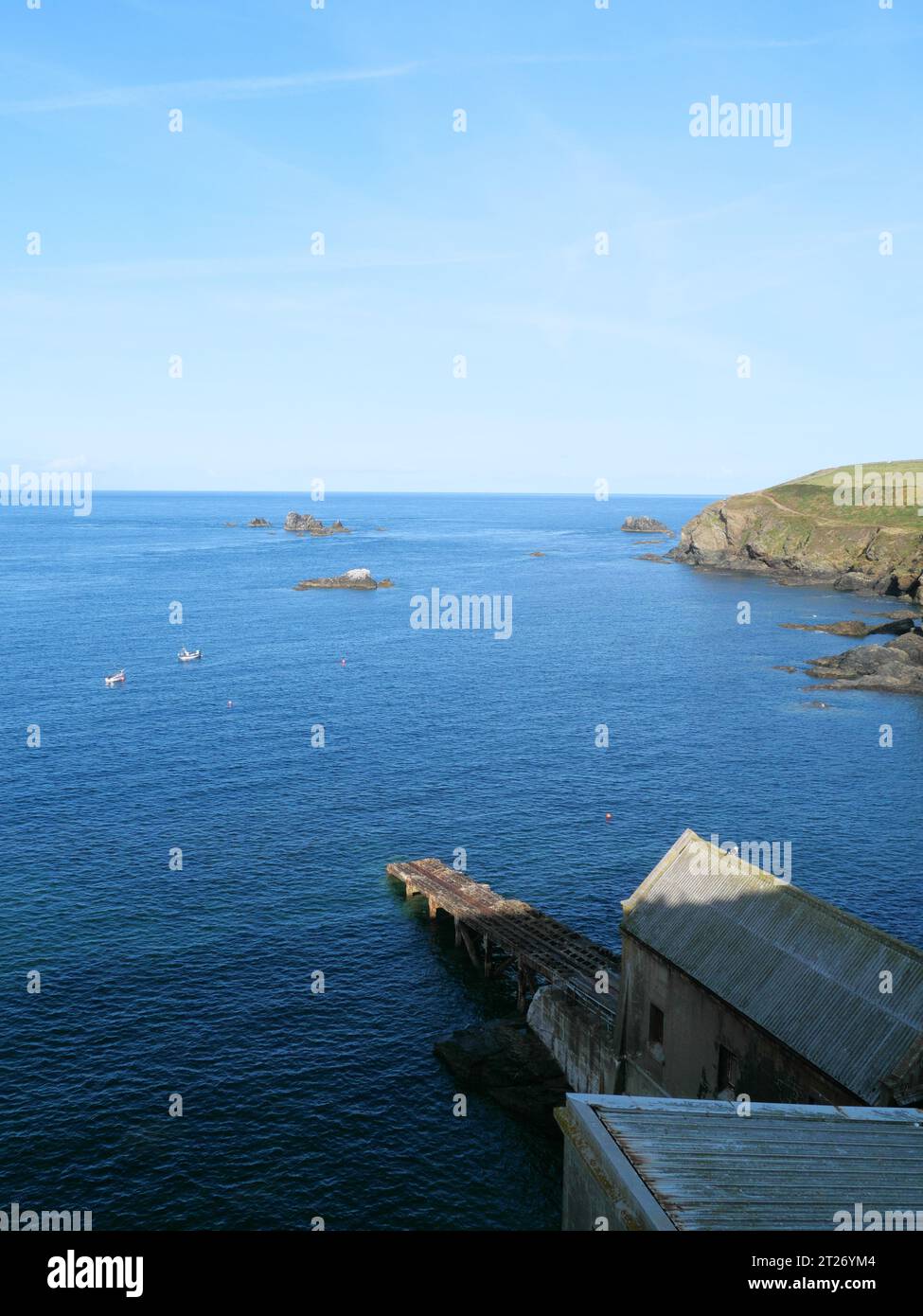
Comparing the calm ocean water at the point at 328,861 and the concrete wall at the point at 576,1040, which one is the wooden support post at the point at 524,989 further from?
the concrete wall at the point at 576,1040

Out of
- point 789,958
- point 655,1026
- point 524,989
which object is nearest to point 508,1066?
point 524,989

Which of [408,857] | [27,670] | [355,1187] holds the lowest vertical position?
[355,1187]

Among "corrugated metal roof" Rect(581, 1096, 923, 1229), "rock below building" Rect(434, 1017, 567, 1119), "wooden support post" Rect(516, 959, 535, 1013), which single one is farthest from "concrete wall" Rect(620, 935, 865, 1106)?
"wooden support post" Rect(516, 959, 535, 1013)

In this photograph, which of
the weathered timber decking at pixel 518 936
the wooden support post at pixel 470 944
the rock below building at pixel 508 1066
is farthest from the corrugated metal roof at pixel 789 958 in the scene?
the wooden support post at pixel 470 944

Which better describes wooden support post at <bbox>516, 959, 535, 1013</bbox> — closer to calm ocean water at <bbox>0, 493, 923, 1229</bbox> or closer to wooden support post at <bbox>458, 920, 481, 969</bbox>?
calm ocean water at <bbox>0, 493, 923, 1229</bbox>

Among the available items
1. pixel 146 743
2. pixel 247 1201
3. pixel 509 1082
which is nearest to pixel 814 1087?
pixel 509 1082
